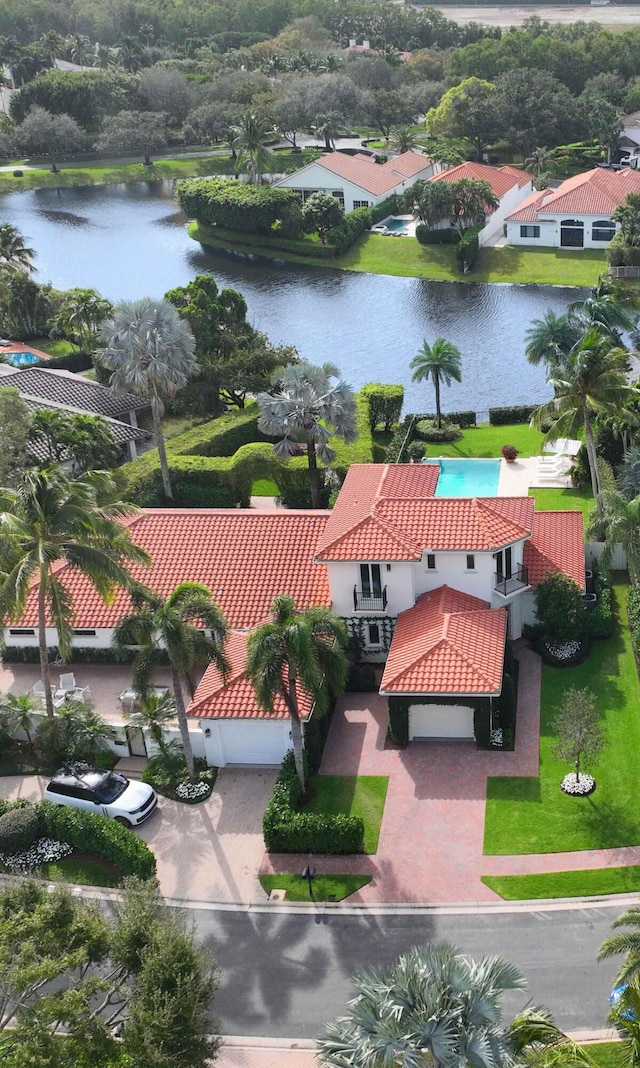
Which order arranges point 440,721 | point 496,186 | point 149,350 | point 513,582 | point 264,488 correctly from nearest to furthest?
1. point 440,721
2. point 513,582
3. point 149,350
4. point 264,488
5. point 496,186

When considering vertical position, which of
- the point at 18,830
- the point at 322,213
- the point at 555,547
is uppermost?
the point at 322,213

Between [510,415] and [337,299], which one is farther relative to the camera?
[337,299]

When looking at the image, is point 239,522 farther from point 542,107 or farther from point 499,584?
point 542,107

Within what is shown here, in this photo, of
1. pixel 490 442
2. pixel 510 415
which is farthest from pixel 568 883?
pixel 510 415

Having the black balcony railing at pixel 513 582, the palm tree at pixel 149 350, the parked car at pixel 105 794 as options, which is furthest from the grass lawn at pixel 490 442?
the parked car at pixel 105 794

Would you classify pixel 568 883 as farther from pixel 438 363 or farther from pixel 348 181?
pixel 348 181

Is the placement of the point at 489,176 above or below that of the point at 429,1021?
above
